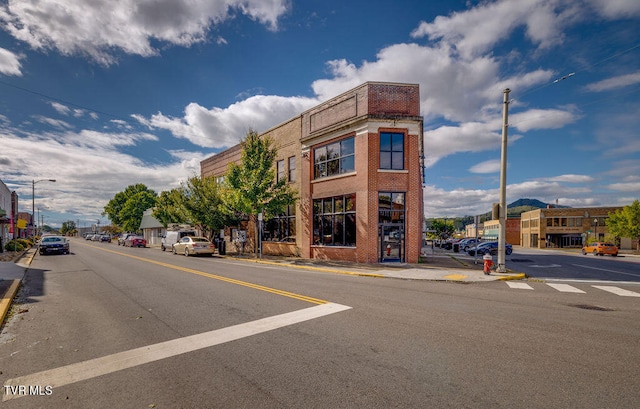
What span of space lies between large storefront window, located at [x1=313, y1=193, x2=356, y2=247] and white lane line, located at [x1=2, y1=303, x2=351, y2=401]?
12627mm

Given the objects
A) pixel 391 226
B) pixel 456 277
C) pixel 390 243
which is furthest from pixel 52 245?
pixel 456 277

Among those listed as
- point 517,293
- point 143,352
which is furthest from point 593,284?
point 143,352

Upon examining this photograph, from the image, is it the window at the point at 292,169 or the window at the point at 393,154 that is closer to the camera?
the window at the point at 393,154

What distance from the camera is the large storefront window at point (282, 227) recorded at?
24188mm

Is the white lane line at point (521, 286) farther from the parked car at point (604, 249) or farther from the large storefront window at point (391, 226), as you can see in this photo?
the parked car at point (604, 249)

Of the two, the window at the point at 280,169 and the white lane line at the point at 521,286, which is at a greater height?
the window at the point at 280,169

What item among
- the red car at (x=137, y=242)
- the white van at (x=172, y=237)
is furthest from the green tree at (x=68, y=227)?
the white van at (x=172, y=237)

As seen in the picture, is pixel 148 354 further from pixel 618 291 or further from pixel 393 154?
pixel 393 154

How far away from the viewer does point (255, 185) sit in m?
21.5

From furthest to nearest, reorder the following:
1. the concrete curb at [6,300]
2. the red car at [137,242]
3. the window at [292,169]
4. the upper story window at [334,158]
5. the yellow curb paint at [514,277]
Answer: the red car at [137,242]
the window at [292,169]
the upper story window at [334,158]
the yellow curb paint at [514,277]
the concrete curb at [6,300]

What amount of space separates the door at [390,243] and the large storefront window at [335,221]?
1652mm

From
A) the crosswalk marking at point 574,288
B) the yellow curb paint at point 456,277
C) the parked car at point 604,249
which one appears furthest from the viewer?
the parked car at point 604,249

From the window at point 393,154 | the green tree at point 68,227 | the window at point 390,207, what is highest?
the window at point 393,154

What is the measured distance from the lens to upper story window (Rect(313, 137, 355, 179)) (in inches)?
783
